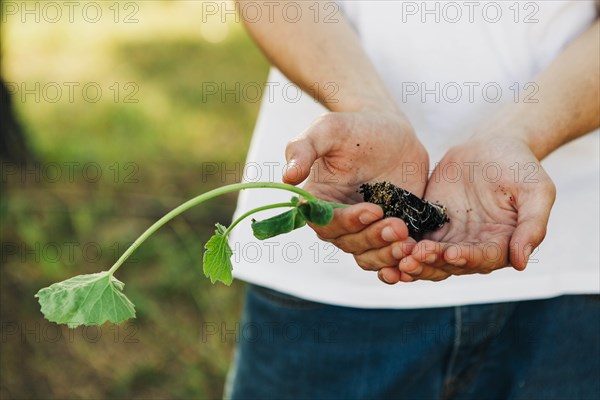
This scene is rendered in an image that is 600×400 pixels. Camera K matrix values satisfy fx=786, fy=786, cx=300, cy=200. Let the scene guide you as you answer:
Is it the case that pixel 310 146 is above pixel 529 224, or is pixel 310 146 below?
above

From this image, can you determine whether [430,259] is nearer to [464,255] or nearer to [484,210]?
[464,255]

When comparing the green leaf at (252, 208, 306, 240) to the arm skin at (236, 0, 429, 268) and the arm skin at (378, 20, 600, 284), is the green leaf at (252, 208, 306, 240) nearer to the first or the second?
the arm skin at (236, 0, 429, 268)

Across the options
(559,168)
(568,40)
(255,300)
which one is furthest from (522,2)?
(255,300)

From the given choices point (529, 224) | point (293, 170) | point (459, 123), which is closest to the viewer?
point (293, 170)

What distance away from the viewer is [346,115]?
1.36 meters

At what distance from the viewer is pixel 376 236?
125 cm

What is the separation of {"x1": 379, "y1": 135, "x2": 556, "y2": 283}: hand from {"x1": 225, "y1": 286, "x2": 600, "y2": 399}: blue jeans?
0.90ft

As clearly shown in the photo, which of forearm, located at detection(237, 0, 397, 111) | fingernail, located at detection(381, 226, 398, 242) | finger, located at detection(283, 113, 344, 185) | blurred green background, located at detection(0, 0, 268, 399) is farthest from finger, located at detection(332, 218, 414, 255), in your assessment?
A: blurred green background, located at detection(0, 0, 268, 399)

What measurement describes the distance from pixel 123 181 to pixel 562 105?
8.58 ft

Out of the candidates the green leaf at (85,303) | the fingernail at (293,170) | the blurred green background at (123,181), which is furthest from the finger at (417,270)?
the blurred green background at (123,181)

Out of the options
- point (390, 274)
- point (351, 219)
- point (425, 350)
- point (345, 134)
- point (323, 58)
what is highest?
point (323, 58)

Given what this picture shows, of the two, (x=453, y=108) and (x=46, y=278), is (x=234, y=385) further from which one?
(x=46, y=278)

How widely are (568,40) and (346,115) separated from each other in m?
0.58

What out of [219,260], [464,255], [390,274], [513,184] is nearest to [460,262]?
[464,255]
